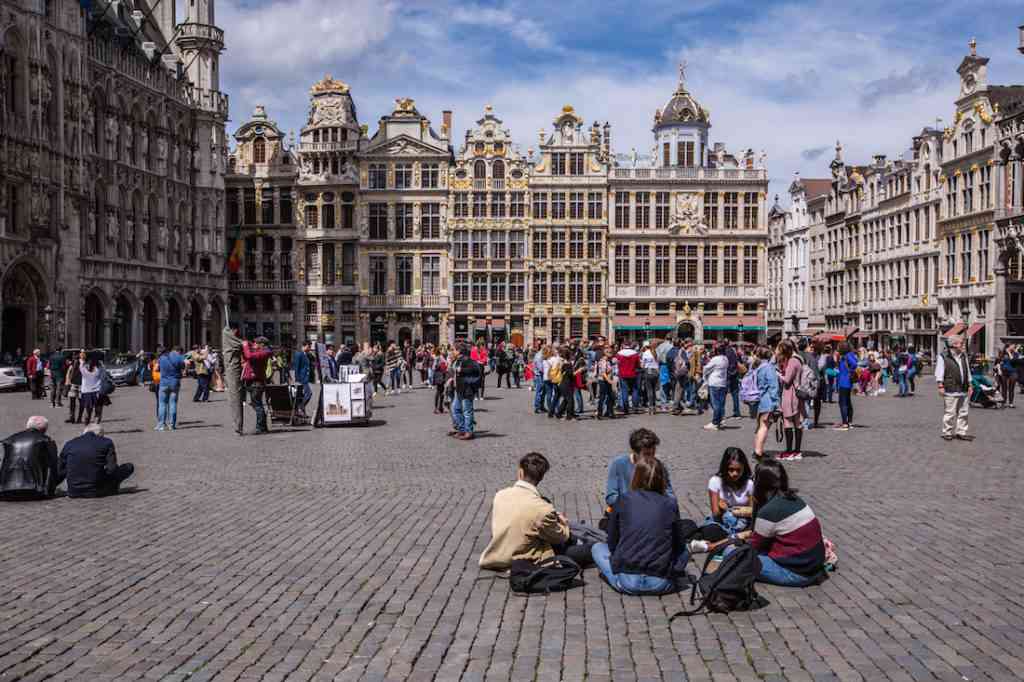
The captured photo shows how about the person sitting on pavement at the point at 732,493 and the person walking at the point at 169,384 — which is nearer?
the person sitting on pavement at the point at 732,493

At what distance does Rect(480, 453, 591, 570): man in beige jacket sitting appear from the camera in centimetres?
806

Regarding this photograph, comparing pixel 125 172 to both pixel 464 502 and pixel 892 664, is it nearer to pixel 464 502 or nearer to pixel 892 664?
pixel 464 502

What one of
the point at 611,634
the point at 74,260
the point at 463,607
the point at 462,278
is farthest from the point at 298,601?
the point at 462,278

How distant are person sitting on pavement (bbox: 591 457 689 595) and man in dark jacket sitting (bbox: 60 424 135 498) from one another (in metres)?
6.87

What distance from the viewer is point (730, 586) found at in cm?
716

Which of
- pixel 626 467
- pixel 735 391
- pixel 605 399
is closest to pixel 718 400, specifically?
pixel 605 399

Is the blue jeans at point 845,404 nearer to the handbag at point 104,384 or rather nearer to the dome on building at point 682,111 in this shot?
the handbag at point 104,384

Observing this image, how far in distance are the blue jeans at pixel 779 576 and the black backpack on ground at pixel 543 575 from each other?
1392 mm

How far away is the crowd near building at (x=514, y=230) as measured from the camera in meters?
65.1

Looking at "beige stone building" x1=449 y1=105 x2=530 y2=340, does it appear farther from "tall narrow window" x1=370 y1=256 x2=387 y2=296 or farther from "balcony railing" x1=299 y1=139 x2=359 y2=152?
"balcony railing" x1=299 y1=139 x2=359 y2=152

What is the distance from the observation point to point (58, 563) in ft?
28.5

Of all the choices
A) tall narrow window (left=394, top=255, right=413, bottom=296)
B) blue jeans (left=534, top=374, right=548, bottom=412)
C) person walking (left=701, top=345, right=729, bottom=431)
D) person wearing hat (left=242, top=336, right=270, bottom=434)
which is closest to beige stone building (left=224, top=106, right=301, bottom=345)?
tall narrow window (left=394, top=255, right=413, bottom=296)

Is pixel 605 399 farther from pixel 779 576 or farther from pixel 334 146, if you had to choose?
pixel 334 146

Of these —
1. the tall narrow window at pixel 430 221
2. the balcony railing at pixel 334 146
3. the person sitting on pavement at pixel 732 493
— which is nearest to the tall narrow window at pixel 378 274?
the tall narrow window at pixel 430 221
